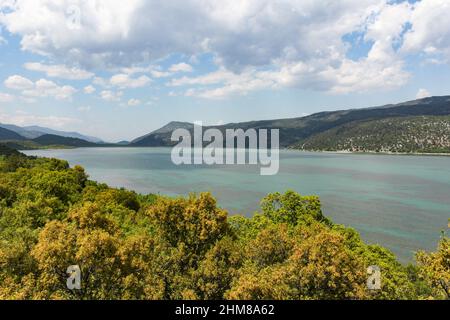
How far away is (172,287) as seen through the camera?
21516 mm

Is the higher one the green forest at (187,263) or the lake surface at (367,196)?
the green forest at (187,263)

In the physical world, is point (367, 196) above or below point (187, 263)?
below

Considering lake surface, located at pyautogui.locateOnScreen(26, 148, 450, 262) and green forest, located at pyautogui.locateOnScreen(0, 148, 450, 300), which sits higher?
green forest, located at pyautogui.locateOnScreen(0, 148, 450, 300)

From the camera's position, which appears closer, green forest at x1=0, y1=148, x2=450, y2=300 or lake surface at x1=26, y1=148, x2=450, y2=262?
green forest at x1=0, y1=148, x2=450, y2=300

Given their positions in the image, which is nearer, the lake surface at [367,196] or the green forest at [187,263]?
the green forest at [187,263]

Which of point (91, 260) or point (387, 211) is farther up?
point (91, 260)

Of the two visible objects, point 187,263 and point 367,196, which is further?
point 367,196

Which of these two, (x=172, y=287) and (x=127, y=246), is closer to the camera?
(x=127, y=246)

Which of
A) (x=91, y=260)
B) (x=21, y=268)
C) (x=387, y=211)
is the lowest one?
(x=387, y=211)

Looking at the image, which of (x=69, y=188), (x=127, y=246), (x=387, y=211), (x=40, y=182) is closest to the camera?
(x=127, y=246)

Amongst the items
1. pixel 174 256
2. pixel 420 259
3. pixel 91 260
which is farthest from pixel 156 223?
pixel 420 259

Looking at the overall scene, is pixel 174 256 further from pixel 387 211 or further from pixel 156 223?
pixel 387 211
